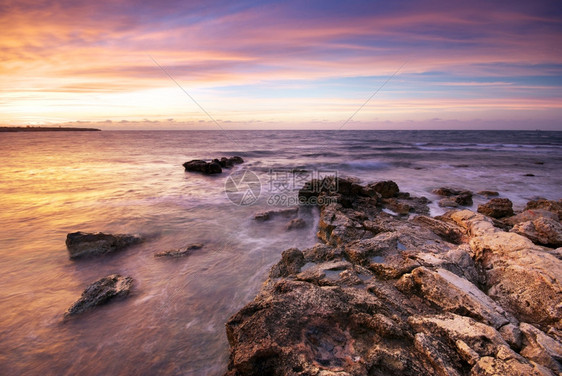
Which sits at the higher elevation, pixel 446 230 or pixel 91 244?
pixel 446 230

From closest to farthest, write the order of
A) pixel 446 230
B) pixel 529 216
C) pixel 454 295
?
pixel 454 295 → pixel 446 230 → pixel 529 216

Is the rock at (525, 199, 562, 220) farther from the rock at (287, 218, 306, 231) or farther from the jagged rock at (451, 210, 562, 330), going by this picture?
the rock at (287, 218, 306, 231)

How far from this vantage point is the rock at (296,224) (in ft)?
25.6

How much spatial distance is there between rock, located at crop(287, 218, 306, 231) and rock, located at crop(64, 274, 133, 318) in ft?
13.8

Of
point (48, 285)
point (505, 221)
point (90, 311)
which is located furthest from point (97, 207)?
point (505, 221)

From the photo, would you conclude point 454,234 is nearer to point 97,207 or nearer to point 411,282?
point 411,282

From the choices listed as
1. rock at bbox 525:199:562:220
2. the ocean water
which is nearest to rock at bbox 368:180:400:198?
the ocean water

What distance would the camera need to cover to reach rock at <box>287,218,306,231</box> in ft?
25.6

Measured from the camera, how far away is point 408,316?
301cm

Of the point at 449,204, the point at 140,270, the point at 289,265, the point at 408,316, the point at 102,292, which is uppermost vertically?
the point at 408,316

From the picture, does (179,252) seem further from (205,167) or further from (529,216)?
(205,167)

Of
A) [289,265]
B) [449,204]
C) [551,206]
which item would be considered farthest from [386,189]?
[289,265]

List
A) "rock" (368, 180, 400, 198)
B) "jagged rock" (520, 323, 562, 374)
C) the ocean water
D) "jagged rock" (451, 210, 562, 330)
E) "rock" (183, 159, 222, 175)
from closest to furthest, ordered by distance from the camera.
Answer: "jagged rock" (520, 323, 562, 374) < "jagged rock" (451, 210, 562, 330) < the ocean water < "rock" (368, 180, 400, 198) < "rock" (183, 159, 222, 175)

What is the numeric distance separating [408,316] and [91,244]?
22.0ft
